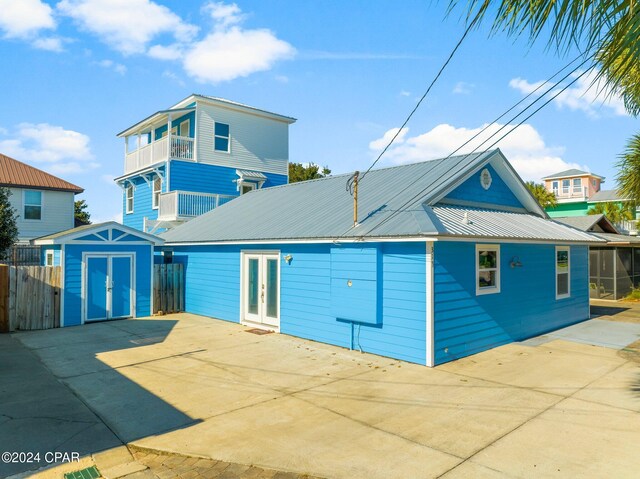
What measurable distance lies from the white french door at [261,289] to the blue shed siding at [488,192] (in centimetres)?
542

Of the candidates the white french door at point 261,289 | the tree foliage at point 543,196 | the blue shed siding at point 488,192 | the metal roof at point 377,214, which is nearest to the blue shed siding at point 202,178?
the metal roof at point 377,214

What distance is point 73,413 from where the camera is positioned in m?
6.44

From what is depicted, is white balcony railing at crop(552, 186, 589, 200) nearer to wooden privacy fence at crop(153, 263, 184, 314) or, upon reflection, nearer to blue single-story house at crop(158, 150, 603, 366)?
blue single-story house at crop(158, 150, 603, 366)

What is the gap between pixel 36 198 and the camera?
26.3 meters

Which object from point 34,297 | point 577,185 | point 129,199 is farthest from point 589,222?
point 577,185

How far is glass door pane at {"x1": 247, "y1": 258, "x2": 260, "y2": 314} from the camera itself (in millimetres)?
13656

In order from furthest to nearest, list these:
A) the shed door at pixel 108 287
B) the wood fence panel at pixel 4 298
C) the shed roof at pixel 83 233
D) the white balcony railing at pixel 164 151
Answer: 1. the white balcony railing at pixel 164 151
2. the shed door at pixel 108 287
3. the shed roof at pixel 83 233
4. the wood fence panel at pixel 4 298

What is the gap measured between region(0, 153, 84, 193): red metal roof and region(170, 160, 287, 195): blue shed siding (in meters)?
9.31

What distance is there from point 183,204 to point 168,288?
5.79 metres

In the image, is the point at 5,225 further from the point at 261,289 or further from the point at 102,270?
the point at 261,289

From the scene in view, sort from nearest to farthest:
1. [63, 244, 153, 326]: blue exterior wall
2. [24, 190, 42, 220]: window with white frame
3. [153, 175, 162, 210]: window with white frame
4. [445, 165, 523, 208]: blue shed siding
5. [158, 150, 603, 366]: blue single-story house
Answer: [158, 150, 603, 366]: blue single-story house → [445, 165, 523, 208]: blue shed siding → [63, 244, 153, 326]: blue exterior wall → [153, 175, 162, 210]: window with white frame → [24, 190, 42, 220]: window with white frame

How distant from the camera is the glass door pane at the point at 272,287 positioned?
13.0m

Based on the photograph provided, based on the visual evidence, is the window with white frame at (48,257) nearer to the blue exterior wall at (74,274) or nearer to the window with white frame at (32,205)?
the blue exterior wall at (74,274)

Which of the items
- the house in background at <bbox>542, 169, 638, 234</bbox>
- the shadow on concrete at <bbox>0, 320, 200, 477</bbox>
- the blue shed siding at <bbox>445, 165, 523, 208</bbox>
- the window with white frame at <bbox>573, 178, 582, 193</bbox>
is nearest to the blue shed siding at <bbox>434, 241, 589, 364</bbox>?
the blue shed siding at <bbox>445, 165, 523, 208</bbox>
